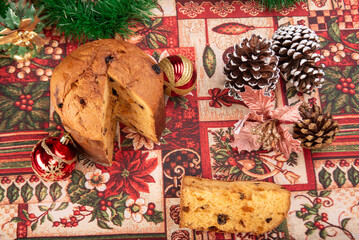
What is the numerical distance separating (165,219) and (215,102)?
2.15 ft

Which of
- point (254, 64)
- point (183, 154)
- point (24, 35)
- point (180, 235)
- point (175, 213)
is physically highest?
point (24, 35)

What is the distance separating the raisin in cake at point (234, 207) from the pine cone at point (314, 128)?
0.30 m

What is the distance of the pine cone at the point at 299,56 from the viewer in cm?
158

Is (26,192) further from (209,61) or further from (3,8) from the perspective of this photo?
(209,61)

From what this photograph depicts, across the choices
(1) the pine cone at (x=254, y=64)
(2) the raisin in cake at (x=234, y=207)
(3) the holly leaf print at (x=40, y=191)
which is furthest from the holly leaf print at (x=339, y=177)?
(3) the holly leaf print at (x=40, y=191)

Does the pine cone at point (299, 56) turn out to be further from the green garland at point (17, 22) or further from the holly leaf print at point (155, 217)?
the green garland at point (17, 22)

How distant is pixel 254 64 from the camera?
1.51 meters

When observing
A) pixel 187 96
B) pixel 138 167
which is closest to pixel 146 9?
pixel 187 96

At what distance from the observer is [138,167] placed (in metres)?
1.65

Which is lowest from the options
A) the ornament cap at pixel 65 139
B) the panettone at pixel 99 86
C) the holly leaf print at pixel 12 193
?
the holly leaf print at pixel 12 193

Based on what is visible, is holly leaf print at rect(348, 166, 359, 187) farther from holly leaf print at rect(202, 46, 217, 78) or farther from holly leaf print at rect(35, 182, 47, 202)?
holly leaf print at rect(35, 182, 47, 202)

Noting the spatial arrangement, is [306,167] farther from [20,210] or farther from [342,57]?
[20,210]

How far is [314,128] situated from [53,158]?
4.02 ft

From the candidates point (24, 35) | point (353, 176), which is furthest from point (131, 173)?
point (353, 176)
